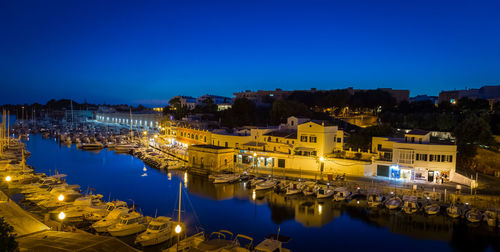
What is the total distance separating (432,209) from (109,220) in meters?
Result: 18.8

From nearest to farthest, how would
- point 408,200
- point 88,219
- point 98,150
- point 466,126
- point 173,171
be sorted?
point 88,219
point 408,200
point 466,126
point 173,171
point 98,150

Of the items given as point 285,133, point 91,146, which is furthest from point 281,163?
point 91,146

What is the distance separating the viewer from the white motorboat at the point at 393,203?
19.9 m

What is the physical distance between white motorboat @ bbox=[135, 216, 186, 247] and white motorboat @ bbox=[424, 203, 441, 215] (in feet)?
50.0

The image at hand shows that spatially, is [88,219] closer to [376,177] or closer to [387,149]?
[376,177]

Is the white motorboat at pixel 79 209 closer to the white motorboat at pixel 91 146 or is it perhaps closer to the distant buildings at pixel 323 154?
the distant buildings at pixel 323 154

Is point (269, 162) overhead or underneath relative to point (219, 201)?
overhead

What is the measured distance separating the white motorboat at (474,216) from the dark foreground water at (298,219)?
0.46 meters

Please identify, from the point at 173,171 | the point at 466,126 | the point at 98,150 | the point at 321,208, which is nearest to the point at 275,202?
the point at 321,208

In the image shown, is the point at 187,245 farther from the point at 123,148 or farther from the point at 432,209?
the point at 123,148

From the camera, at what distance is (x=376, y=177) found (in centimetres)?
2466

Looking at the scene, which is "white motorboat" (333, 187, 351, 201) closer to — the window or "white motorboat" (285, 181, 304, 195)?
"white motorboat" (285, 181, 304, 195)

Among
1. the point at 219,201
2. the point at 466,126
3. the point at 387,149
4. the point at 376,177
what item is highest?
the point at 466,126

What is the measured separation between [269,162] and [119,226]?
55.1ft
